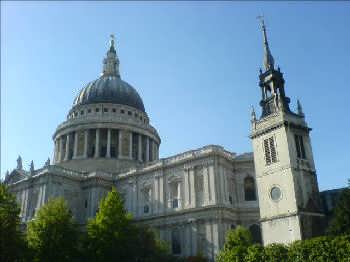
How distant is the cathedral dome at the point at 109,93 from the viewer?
85.2 meters

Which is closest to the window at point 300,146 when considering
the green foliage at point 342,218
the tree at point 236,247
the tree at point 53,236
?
the green foliage at point 342,218

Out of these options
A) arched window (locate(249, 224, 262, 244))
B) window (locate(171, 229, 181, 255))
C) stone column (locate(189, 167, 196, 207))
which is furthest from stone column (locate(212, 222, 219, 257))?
window (locate(171, 229, 181, 255))

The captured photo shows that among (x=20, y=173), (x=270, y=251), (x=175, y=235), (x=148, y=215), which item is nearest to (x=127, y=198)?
(x=148, y=215)

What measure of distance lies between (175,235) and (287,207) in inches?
827

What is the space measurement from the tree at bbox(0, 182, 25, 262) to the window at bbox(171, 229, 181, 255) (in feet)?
69.6

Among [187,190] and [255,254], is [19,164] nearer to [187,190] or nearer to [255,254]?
[187,190]

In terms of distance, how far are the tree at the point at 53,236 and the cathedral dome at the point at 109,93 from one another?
4116 centimetres

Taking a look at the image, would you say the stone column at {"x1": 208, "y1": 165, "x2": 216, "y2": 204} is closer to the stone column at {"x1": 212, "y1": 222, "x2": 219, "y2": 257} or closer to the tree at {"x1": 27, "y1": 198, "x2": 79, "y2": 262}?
the stone column at {"x1": 212, "y1": 222, "x2": 219, "y2": 257}

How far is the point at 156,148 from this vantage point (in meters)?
86.9

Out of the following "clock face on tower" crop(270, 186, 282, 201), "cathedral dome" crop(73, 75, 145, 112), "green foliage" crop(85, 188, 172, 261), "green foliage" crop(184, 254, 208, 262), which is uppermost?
"cathedral dome" crop(73, 75, 145, 112)

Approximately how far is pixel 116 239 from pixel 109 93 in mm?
46453

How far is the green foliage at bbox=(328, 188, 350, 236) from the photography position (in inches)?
1387

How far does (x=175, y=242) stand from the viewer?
57156mm

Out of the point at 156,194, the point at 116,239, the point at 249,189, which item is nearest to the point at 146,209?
the point at 156,194
